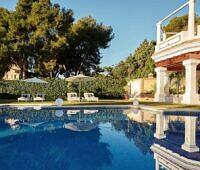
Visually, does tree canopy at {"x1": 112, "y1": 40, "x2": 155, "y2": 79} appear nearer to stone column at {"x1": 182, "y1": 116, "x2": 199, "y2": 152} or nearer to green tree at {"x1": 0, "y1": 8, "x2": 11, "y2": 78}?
green tree at {"x1": 0, "y1": 8, "x2": 11, "y2": 78}

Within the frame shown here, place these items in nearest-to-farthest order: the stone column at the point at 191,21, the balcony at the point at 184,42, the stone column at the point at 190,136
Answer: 1. the stone column at the point at 190,136
2. the balcony at the point at 184,42
3. the stone column at the point at 191,21

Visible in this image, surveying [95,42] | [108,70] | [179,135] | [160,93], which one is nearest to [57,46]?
[95,42]

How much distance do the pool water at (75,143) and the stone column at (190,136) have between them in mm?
1020

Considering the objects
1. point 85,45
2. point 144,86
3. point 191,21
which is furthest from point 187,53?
point 85,45

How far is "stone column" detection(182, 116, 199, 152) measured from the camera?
847 cm

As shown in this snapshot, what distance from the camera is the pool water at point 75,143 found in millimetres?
7234

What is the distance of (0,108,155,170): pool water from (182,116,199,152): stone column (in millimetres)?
1020

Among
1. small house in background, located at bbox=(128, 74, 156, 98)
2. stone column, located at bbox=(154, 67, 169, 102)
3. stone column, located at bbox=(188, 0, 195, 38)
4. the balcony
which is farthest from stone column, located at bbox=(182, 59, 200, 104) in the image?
small house in background, located at bbox=(128, 74, 156, 98)

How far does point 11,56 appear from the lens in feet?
110

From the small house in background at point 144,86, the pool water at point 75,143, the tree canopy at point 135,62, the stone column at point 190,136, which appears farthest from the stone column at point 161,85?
the tree canopy at point 135,62

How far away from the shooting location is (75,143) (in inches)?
396

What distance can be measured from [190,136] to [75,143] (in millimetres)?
3748

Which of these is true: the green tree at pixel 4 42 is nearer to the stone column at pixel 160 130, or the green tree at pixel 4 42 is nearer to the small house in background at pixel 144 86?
the small house in background at pixel 144 86

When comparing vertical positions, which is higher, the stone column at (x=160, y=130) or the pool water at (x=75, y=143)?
the stone column at (x=160, y=130)
